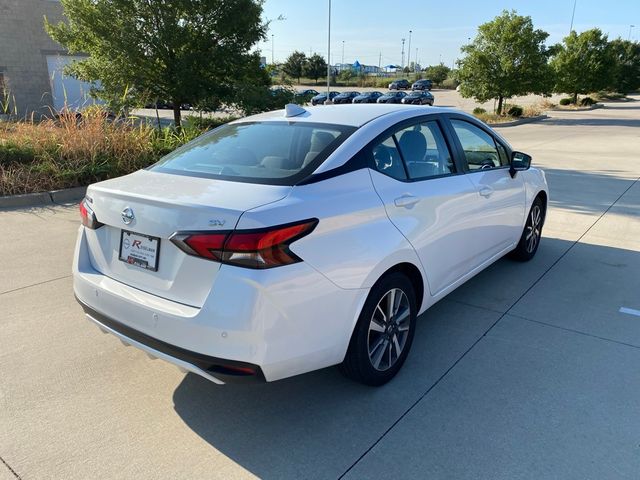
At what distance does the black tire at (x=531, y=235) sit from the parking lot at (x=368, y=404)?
2.20ft

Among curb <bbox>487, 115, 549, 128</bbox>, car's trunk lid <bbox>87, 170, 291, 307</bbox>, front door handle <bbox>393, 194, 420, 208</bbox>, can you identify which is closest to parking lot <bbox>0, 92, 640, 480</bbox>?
car's trunk lid <bbox>87, 170, 291, 307</bbox>

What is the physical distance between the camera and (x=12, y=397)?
2.97m

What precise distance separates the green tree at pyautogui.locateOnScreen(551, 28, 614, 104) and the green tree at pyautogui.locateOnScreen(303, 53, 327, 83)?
2129 inches

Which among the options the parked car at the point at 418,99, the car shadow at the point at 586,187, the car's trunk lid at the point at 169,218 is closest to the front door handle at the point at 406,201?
the car's trunk lid at the point at 169,218

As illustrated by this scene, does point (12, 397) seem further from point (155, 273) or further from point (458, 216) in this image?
point (458, 216)

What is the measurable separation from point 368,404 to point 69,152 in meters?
7.56

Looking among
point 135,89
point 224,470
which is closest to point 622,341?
point 224,470

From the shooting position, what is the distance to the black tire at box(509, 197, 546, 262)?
16.8ft

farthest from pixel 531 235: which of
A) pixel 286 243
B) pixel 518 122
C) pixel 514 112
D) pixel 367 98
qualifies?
pixel 367 98

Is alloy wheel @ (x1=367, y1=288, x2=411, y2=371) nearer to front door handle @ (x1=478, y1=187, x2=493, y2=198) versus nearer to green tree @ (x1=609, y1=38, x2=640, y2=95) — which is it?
front door handle @ (x1=478, y1=187, x2=493, y2=198)

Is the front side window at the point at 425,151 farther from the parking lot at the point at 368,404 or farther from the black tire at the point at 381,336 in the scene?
the parking lot at the point at 368,404

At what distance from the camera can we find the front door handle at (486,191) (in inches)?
156

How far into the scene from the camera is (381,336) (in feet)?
9.82

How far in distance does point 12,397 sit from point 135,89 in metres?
10.2
